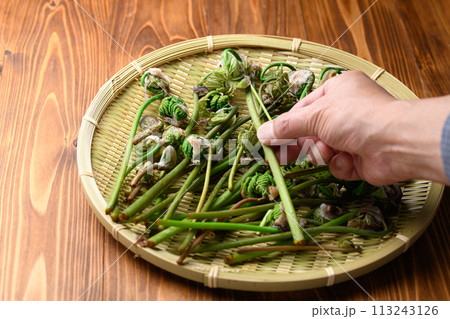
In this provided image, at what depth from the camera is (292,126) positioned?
856 mm

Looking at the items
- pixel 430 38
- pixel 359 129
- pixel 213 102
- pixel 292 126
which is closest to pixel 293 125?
pixel 292 126

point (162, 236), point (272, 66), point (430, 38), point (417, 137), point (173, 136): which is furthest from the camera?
point (430, 38)

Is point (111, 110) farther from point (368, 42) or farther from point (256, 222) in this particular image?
point (368, 42)

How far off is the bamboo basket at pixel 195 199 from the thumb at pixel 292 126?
0.19m

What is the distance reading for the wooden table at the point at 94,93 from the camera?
2.82ft

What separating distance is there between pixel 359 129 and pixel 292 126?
0.39 ft

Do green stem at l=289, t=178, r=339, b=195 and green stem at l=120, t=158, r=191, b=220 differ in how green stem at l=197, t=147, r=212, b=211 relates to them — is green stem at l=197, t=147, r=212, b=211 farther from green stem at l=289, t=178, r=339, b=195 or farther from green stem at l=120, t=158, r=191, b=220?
green stem at l=289, t=178, r=339, b=195

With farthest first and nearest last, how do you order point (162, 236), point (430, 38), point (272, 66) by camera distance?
point (430, 38), point (272, 66), point (162, 236)

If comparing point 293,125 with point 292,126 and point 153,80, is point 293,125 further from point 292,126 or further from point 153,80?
point 153,80

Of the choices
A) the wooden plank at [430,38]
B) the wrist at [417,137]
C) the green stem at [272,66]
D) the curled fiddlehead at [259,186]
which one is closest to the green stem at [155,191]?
the curled fiddlehead at [259,186]

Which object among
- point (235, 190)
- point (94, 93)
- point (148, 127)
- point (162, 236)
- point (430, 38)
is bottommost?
point (162, 236)

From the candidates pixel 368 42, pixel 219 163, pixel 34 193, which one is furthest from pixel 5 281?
pixel 368 42

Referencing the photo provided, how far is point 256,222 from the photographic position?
0.91 m

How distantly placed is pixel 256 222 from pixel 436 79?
0.66 m
